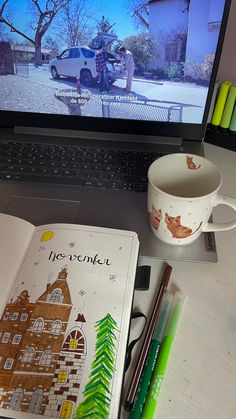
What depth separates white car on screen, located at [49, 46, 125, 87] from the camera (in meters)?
0.54

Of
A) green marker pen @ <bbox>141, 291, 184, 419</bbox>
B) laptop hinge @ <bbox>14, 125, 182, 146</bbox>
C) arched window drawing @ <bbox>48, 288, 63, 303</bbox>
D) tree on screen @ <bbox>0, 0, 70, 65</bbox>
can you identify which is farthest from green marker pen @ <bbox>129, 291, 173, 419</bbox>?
tree on screen @ <bbox>0, 0, 70, 65</bbox>

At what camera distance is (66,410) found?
0.29 metres

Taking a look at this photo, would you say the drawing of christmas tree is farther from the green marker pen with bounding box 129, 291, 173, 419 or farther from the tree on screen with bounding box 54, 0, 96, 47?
the tree on screen with bounding box 54, 0, 96, 47

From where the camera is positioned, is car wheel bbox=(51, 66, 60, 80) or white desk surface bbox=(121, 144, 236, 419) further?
car wheel bbox=(51, 66, 60, 80)

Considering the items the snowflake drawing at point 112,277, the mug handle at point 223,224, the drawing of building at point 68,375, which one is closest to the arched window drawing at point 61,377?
the drawing of building at point 68,375

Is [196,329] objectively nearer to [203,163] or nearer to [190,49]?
[203,163]

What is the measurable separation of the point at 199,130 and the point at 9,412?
0.49 metres

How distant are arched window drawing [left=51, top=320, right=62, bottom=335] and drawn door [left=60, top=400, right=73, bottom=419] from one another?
0.06 meters

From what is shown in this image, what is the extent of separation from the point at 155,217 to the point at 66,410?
231 millimetres

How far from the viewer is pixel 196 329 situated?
1.21ft

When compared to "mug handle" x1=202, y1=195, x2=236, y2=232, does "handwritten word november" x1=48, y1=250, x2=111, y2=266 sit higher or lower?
lower

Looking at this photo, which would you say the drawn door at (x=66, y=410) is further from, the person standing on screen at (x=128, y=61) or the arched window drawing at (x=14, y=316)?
the person standing on screen at (x=128, y=61)

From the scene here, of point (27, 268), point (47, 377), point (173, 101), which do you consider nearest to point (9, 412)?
point (47, 377)

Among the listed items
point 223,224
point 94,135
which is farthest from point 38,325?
point 94,135
